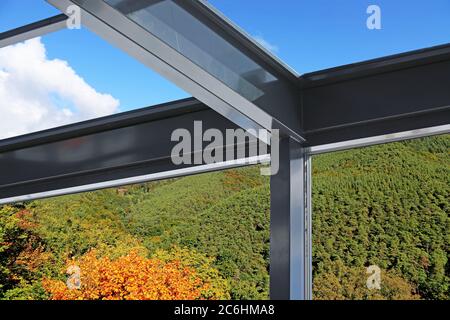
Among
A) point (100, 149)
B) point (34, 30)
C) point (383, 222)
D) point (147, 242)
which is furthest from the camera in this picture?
point (147, 242)

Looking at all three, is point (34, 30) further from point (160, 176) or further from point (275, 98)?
point (275, 98)

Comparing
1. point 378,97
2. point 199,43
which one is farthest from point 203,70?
point 378,97

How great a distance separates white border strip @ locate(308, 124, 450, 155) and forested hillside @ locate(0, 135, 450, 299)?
34 cm

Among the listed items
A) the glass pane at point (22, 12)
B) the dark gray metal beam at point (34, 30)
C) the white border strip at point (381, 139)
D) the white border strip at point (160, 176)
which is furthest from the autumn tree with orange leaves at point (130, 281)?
the glass pane at point (22, 12)

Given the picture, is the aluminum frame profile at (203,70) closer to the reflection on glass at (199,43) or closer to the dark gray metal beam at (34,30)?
the reflection on glass at (199,43)

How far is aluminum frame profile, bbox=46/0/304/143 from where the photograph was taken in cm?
262

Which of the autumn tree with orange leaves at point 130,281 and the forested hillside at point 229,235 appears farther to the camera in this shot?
the autumn tree with orange leaves at point 130,281

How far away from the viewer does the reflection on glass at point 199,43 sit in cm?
268

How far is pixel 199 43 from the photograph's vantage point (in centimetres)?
297

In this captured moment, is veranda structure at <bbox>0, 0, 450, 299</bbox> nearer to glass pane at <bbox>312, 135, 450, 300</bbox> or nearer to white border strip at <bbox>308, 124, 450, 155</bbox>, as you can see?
white border strip at <bbox>308, 124, 450, 155</bbox>

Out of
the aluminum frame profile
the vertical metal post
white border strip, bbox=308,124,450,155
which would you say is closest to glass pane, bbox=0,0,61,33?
the aluminum frame profile

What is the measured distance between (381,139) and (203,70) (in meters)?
0.96

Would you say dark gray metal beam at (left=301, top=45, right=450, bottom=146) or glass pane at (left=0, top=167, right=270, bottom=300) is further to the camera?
glass pane at (left=0, top=167, right=270, bottom=300)
